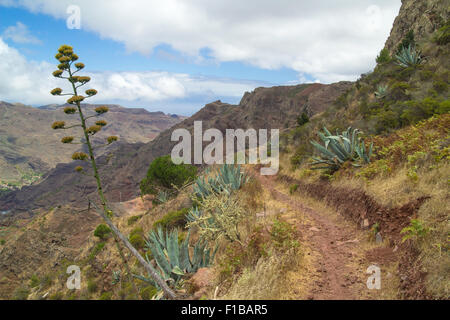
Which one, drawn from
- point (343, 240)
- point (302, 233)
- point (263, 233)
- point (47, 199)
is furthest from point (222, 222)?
point (47, 199)

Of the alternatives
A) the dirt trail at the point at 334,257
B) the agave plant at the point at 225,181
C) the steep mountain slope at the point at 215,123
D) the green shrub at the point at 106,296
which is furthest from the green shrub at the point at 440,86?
the steep mountain slope at the point at 215,123

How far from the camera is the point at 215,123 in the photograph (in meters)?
80.5

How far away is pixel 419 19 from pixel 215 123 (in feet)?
198

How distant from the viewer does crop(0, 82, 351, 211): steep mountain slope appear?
66.8m

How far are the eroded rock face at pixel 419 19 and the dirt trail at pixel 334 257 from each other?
17.1 metres

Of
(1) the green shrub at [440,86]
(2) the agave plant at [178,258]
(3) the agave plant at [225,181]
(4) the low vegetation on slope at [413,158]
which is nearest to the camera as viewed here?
(4) the low vegetation on slope at [413,158]

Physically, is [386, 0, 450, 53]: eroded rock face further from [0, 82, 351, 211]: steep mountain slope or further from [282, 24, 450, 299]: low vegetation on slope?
[0, 82, 351, 211]: steep mountain slope

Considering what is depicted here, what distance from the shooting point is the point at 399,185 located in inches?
209

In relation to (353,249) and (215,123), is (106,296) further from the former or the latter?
(215,123)

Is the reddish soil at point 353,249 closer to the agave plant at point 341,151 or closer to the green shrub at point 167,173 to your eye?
the agave plant at point 341,151

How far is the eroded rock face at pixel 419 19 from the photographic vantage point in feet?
63.4

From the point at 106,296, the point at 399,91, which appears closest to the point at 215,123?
the point at 399,91

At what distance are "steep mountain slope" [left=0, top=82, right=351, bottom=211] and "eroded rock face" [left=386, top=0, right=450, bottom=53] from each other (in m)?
21.4
